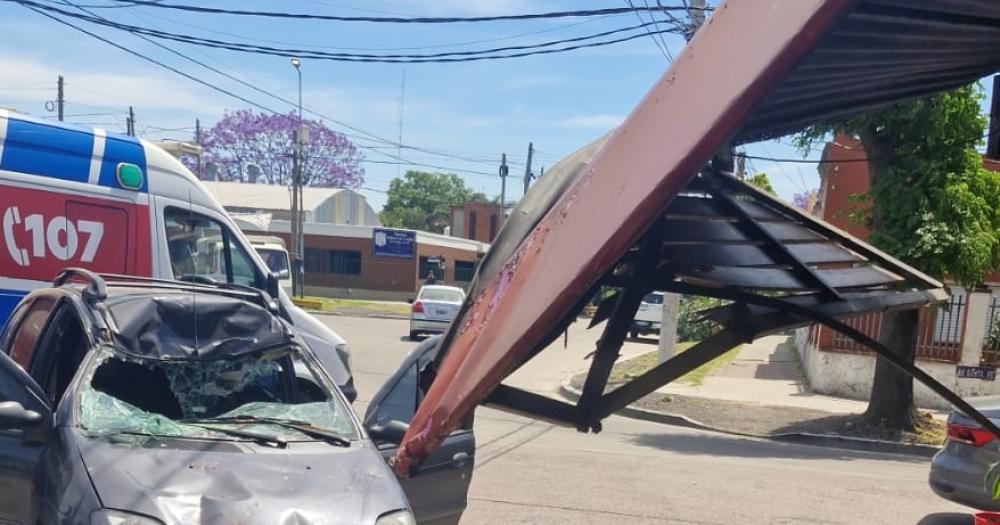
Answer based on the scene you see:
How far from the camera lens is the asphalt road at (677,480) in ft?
23.4

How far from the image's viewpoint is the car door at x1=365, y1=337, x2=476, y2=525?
15.1 feet

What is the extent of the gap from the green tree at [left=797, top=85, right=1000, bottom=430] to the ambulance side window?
284 inches

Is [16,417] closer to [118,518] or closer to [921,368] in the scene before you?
[118,518]

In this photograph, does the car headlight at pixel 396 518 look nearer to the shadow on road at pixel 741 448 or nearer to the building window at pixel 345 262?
the shadow on road at pixel 741 448

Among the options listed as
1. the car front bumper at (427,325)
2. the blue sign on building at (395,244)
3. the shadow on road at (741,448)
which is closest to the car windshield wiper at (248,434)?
the shadow on road at (741,448)

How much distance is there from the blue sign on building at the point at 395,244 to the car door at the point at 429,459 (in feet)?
126

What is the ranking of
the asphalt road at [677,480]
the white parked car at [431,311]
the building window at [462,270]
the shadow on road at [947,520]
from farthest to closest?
the building window at [462,270] < the white parked car at [431,311] < the asphalt road at [677,480] < the shadow on road at [947,520]

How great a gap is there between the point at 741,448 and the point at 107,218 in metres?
8.18

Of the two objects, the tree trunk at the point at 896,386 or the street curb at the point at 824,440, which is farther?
the tree trunk at the point at 896,386

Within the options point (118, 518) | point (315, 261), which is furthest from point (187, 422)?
point (315, 261)

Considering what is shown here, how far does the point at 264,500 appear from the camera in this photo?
3465mm

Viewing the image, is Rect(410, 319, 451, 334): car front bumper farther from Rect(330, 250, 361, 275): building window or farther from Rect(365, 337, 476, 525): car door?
Rect(330, 250, 361, 275): building window

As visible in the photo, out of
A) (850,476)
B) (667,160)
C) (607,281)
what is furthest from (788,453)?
(667,160)

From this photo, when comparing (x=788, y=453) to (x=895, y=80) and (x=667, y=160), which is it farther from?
(x=667, y=160)
